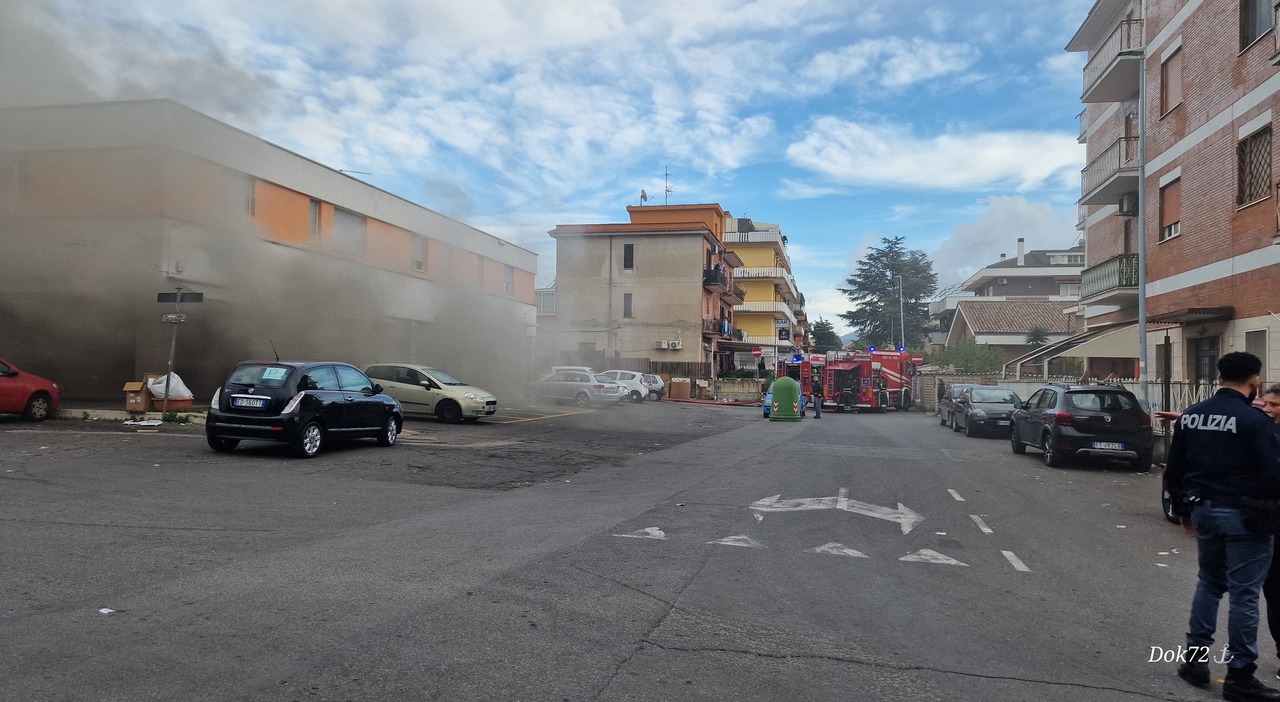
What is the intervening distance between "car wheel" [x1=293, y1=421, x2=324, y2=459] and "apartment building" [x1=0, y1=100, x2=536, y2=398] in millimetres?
7883

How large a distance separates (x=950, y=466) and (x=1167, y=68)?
13.4m

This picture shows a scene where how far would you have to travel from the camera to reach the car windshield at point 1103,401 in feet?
46.2

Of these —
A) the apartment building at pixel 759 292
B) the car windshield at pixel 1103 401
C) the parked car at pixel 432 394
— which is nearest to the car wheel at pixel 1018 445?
the car windshield at pixel 1103 401

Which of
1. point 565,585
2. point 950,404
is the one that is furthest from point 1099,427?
point 565,585

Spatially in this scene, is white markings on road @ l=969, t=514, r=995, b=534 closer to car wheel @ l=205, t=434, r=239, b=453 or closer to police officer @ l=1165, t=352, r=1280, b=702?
police officer @ l=1165, t=352, r=1280, b=702

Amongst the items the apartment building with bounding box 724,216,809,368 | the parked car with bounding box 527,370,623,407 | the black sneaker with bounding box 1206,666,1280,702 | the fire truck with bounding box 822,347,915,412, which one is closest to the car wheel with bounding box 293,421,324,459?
the black sneaker with bounding box 1206,666,1280,702

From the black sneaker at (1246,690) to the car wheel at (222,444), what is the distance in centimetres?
1254

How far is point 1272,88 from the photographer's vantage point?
14.8 m

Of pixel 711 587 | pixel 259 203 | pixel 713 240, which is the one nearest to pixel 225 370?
pixel 259 203

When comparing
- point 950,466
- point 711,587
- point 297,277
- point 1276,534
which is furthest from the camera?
point 297,277

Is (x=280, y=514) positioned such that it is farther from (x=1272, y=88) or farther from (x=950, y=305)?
(x=950, y=305)

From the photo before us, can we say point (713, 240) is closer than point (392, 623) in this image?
No

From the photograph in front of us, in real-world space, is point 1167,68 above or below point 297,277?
above

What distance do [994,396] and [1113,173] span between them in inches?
278
